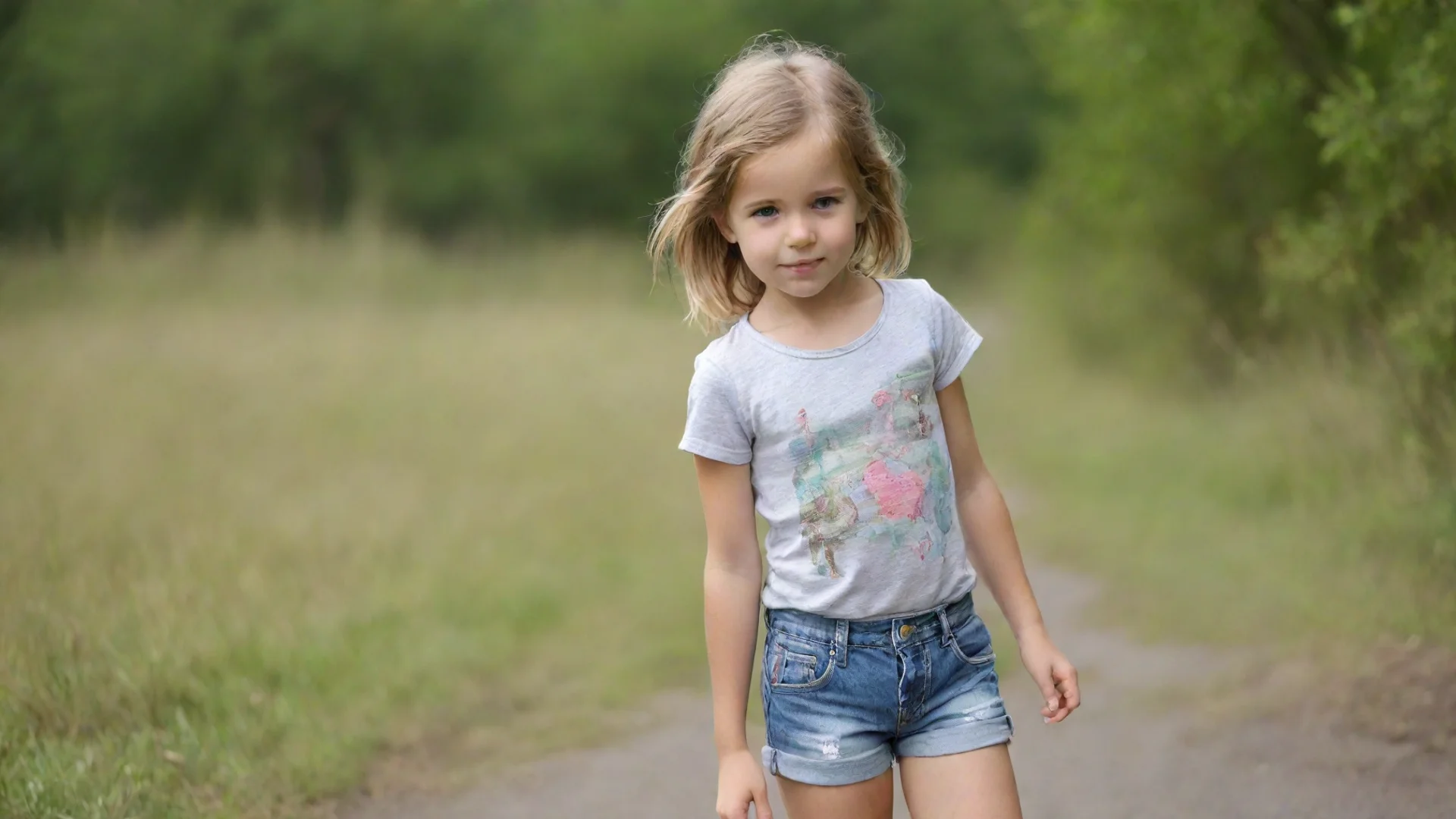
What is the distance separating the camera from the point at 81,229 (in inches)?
264

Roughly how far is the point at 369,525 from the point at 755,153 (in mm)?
3660

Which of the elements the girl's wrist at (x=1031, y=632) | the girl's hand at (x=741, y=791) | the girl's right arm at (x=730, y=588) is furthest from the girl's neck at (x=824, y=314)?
the girl's hand at (x=741, y=791)

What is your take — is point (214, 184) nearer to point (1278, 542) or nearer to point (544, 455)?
point (544, 455)

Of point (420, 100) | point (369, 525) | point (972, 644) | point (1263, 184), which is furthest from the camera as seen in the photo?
point (420, 100)

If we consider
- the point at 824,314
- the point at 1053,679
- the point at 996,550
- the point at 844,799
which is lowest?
the point at 844,799

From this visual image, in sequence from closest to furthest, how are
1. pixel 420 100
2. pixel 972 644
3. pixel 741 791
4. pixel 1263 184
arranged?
1. pixel 741 791
2. pixel 972 644
3. pixel 1263 184
4. pixel 420 100

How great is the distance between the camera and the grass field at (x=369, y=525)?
→ 386 cm

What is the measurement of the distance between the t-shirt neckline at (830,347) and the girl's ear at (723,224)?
149 millimetres

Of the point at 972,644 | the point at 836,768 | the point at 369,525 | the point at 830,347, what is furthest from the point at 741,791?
the point at 369,525

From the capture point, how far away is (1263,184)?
8.33 metres

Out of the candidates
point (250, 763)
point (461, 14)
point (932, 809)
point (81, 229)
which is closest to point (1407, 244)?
point (932, 809)

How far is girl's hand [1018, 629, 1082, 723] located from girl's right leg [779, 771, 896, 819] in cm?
28

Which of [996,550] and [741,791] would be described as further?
[996,550]

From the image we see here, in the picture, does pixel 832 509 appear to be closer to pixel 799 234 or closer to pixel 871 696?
pixel 871 696
